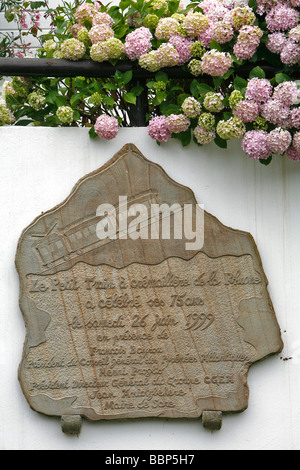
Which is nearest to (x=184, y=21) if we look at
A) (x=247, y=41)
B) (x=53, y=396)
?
(x=247, y=41)

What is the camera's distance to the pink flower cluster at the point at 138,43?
3.60 meters

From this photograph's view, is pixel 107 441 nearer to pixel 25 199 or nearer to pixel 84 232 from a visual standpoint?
pixel 84 232

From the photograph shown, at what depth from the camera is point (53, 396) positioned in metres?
3.54

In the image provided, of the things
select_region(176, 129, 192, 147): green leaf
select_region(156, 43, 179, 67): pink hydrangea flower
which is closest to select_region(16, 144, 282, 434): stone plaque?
select_region(176, 129, 192, 147): green leaf

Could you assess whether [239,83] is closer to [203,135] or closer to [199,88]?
[199,88]

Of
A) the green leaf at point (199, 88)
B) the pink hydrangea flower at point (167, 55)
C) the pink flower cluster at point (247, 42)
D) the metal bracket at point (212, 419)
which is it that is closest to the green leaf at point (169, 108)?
the green leaf at point (199, 88)

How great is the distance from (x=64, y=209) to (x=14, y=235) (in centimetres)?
35

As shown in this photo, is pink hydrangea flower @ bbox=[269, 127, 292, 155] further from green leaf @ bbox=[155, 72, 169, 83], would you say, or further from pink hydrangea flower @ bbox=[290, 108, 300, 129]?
green leaf @ bbox=[155, 72, 169, 83]

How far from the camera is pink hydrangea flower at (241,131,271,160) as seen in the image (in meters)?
3.46

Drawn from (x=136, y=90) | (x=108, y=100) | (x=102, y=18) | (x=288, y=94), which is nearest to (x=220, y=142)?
(x=288, y=94)

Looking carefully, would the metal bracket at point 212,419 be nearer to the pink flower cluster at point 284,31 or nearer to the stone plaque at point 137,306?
the stone plaque at point 137,306

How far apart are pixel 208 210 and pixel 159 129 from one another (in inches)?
21.8

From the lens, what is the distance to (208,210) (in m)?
3.73

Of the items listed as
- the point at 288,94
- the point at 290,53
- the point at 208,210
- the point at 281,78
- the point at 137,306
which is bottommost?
the point at 137,306
